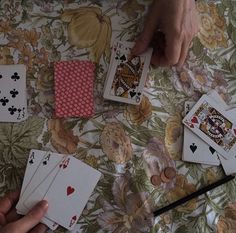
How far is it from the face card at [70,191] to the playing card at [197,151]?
0.25 meters

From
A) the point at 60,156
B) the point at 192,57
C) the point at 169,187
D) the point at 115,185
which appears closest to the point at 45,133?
the point at 60,156

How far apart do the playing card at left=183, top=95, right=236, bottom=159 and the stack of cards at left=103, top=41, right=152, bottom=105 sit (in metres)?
0.16

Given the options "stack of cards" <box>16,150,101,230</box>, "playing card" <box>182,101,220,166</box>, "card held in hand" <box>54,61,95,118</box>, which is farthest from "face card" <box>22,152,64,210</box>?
"playing card" <box>182,101,220,166</box>

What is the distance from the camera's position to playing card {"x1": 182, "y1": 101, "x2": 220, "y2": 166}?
3.47ft

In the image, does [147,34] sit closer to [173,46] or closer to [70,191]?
[173,46]

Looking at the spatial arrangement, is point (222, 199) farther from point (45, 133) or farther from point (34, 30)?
point (34, 30)

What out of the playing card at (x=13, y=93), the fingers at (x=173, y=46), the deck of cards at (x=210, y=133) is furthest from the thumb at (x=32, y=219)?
the fingers at (x=173, y=46)

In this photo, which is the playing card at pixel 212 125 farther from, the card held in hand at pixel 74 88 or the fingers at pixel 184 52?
the card held in hand at pixel 74 88

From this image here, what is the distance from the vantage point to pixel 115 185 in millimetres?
991

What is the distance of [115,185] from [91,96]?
249 mm

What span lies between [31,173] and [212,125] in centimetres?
52

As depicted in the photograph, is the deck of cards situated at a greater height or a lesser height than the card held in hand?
lesser

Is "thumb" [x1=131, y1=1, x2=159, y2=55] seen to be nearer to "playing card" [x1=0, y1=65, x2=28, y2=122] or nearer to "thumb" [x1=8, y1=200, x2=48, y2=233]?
"playing card" [x1=0, y1=65, x2=28, y2=122]

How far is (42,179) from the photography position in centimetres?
96
